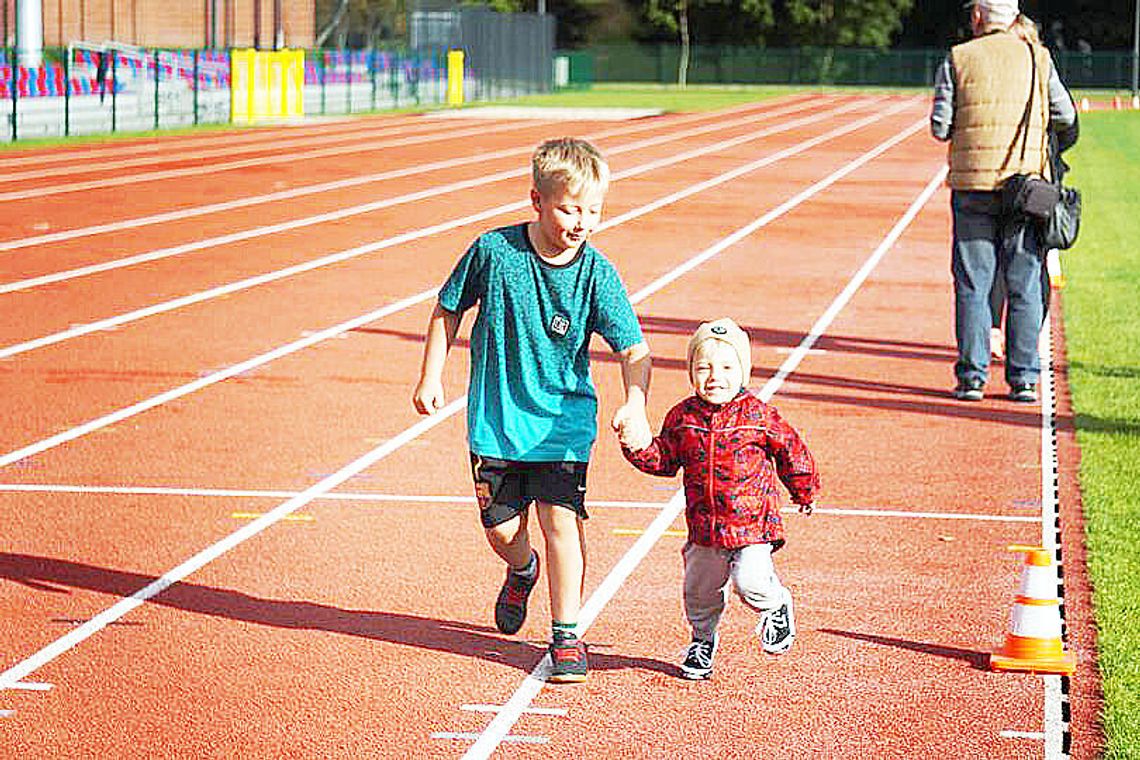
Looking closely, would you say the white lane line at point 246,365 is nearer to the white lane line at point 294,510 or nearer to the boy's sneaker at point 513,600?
the white lane line at point 294,510

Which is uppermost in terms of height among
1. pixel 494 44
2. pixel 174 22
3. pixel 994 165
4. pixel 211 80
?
pixel 174 22

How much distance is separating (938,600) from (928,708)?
1.23 m

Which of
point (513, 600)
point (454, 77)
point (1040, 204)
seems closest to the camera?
point (513, 600)

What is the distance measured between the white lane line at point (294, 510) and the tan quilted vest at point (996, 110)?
10.2ft

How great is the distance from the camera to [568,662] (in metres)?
6.02

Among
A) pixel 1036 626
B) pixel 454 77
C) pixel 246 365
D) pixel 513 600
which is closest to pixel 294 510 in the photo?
pixel 513 600

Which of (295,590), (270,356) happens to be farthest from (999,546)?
(270,356)

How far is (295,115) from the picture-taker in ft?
165

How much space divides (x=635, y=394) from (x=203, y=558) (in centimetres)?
230

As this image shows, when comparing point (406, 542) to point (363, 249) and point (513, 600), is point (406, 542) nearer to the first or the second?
point (513, 600)

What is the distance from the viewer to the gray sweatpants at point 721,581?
233 inches

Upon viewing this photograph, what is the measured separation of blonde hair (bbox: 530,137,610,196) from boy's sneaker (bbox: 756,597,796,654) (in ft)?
4.33

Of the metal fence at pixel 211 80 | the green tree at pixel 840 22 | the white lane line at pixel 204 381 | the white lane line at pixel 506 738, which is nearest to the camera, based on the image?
the white lane line at pixel 506 738

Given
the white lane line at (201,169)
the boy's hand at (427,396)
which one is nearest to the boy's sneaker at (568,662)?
the boy's hand at (427,396)
